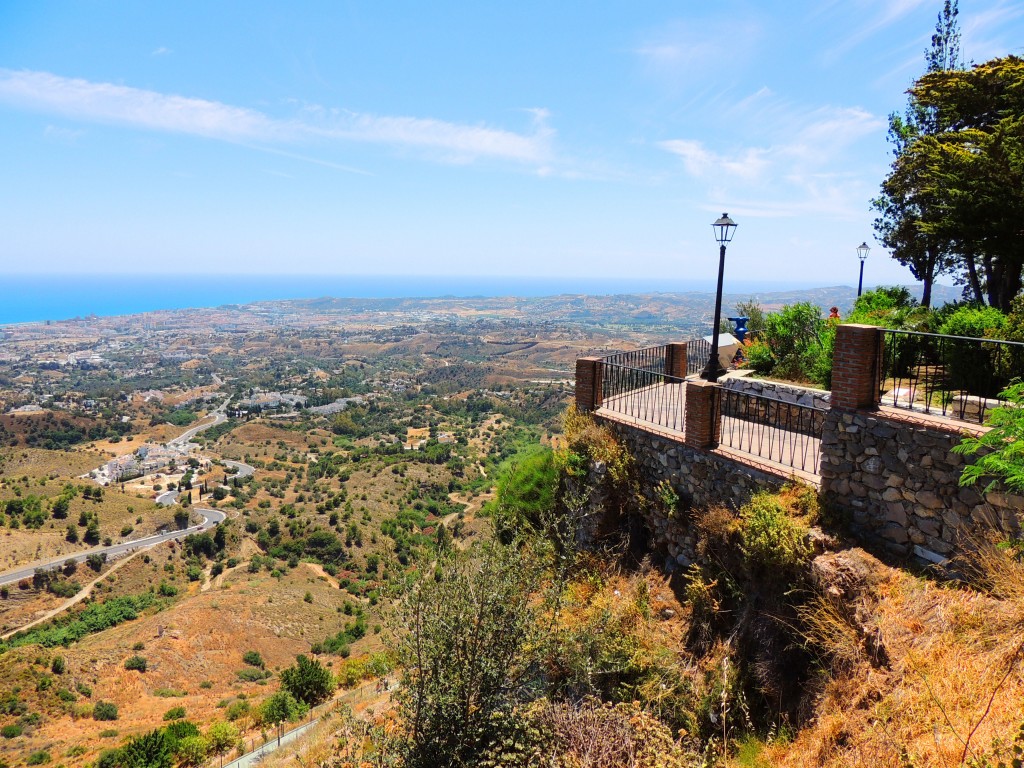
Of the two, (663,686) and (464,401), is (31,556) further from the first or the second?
(464,401)

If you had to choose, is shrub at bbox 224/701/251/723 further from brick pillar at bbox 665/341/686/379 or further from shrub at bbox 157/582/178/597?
shrub at bbox 157/582/178/597

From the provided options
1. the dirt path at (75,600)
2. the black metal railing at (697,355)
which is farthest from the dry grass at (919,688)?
the dirt path at (75,600)

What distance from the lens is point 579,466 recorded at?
26.3 feet

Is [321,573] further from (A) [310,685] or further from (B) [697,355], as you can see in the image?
(B) [697,355]

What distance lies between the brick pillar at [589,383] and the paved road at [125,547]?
45587 mm

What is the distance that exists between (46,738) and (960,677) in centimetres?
2710

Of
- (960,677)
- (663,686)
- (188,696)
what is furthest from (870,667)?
(188,696)

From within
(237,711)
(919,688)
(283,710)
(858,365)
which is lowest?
(237,711)

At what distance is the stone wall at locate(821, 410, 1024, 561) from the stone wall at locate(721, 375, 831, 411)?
1.68 meters

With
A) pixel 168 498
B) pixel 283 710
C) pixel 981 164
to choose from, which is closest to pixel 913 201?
pixel 981 164

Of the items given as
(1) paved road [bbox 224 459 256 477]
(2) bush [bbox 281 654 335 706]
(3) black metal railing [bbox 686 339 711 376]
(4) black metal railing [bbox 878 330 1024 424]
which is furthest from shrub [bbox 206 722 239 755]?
(1) paved road [bbox 224 459 256 477]

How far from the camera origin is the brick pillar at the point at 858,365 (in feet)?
16.8

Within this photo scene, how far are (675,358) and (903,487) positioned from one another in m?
5.11

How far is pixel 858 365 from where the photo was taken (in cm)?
A: 514
